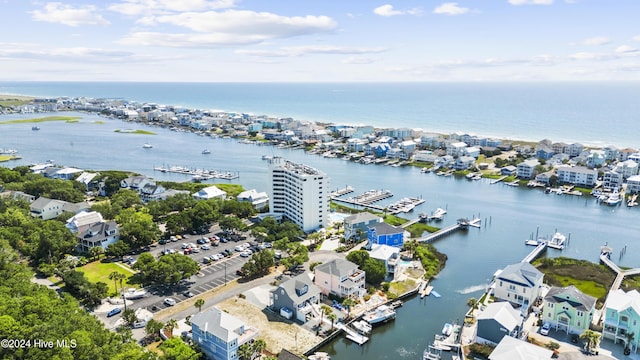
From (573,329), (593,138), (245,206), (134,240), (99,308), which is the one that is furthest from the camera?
(593,138)

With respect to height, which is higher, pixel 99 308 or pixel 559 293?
pixel 559 293

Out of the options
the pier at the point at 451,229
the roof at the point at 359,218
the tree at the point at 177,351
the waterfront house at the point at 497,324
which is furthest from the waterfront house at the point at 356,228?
the tree at the point at 177,351

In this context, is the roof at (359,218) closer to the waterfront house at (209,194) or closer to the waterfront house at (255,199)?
the waterfront house at (255,199)

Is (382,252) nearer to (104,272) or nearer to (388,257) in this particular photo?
(388,257)

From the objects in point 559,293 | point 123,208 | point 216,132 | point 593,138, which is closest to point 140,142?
point 216,132

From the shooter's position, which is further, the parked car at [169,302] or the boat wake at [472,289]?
the boat wake at [472,289]

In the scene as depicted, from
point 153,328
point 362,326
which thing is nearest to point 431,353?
point 362,326

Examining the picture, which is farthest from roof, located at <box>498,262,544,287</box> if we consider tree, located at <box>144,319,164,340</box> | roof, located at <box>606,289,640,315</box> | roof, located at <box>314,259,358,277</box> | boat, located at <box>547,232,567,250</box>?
tree, located at <box>144,319,164,340</box>

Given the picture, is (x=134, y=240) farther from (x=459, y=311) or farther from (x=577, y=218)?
(x=577, y=218)
